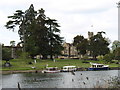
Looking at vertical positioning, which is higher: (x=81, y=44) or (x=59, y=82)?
(x=81, y=44)

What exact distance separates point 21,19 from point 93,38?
44299 mm

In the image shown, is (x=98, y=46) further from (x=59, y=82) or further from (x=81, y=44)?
(x=59, y=82)

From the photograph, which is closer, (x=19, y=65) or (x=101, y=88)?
(x=101, y=88)

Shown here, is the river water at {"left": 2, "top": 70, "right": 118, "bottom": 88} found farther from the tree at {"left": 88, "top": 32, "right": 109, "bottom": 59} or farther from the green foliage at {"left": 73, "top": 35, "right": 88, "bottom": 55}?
the green foliage at {"left": 73, "top": 35, "right": 88, "bottom": 55}

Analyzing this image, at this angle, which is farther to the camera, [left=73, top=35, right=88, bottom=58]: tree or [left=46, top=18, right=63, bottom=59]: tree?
[left=73, top=35, right=88, bottom=58]: tree

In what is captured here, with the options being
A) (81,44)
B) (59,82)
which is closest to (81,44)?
(81,44)

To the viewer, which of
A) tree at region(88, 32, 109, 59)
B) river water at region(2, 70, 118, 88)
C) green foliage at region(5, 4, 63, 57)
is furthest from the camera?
tree at region(88, 32, 109, 59)

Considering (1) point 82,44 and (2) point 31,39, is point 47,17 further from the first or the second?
(1) point 82,44

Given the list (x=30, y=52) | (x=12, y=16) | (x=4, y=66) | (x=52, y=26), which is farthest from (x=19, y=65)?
(x=52, y=26)

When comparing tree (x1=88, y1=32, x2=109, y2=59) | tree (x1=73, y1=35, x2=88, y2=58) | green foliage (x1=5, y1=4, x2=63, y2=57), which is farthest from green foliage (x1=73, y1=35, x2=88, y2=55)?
green foliage (x1=5, y1=4, x2=63, y2=57)

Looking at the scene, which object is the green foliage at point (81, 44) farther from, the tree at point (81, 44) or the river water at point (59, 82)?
the river water at point (59, 82)

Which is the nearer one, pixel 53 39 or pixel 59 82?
pixel 59 82

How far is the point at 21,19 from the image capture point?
112 m

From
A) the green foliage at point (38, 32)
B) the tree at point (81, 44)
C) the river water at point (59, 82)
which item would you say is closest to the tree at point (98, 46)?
the tree at point (81, 44)
